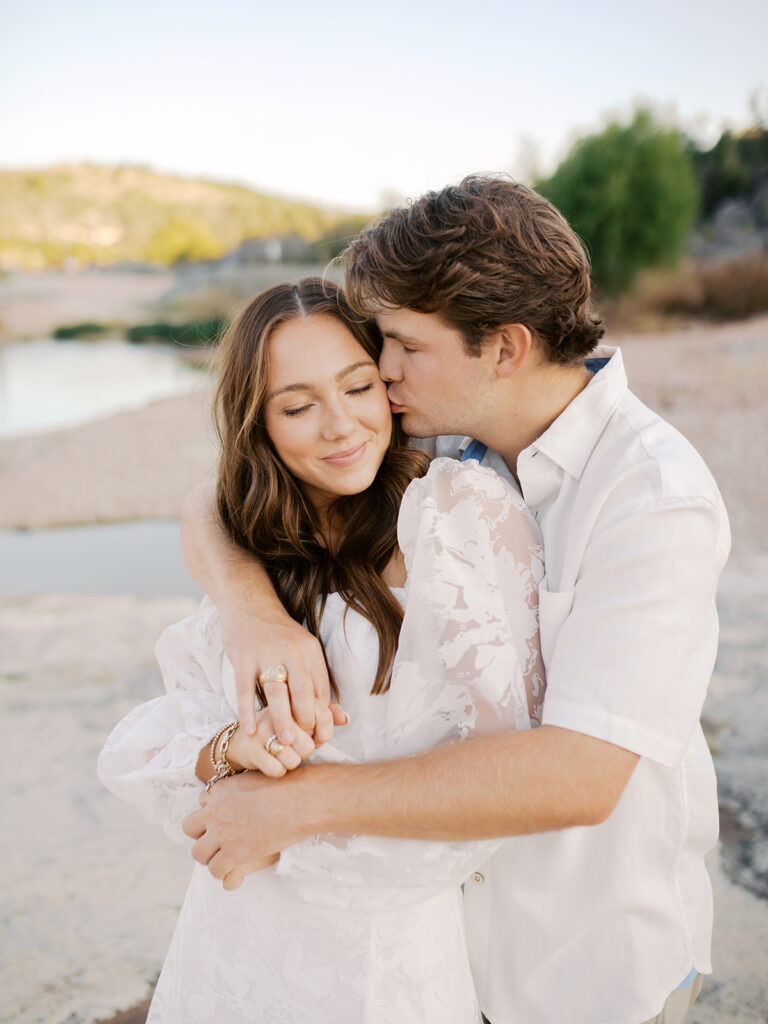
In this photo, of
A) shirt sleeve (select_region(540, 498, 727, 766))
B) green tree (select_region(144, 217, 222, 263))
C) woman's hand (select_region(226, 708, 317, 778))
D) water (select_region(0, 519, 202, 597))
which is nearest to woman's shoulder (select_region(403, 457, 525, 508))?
shirt sleeve (select_region(540, 498, 727, 766))

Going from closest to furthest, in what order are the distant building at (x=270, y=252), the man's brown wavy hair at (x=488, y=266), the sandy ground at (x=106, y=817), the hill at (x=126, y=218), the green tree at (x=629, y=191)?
the man's brown wavy hair at (x=488, y=266) < the sandy ground at (x=106, y=817) < the green tree at (x=629, y=191) < the distant building at (x=270, y=252) < the hill at (x=126, y=218)

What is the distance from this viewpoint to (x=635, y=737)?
4.14 feet

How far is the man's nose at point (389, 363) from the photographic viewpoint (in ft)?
6.23

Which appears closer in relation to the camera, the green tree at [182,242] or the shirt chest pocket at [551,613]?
the shirt chest pocket at [551,613]

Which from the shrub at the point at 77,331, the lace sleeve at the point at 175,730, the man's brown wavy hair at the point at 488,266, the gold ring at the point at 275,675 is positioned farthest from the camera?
the shrub at the point at 77,331

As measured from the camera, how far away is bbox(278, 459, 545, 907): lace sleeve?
1.36 m

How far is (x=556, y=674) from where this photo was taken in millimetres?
1311

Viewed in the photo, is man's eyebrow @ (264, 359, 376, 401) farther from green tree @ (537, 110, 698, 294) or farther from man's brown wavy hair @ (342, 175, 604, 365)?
green tree @ (537, 110, 698, 294)

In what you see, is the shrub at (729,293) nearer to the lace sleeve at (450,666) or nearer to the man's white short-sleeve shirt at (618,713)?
the man's white short-sleeve shirt at (618,713)

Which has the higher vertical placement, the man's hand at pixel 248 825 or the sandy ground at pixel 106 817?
the man's hand at pixel 248 825

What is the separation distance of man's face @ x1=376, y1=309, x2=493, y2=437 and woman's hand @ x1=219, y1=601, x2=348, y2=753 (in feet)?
1.96

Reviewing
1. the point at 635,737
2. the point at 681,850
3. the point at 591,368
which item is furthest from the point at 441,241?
the point at 681,850

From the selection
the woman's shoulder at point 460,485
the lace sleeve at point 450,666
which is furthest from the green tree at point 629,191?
the lace sleeve at point 450,666

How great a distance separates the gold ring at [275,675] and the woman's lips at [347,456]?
0.59 meters
